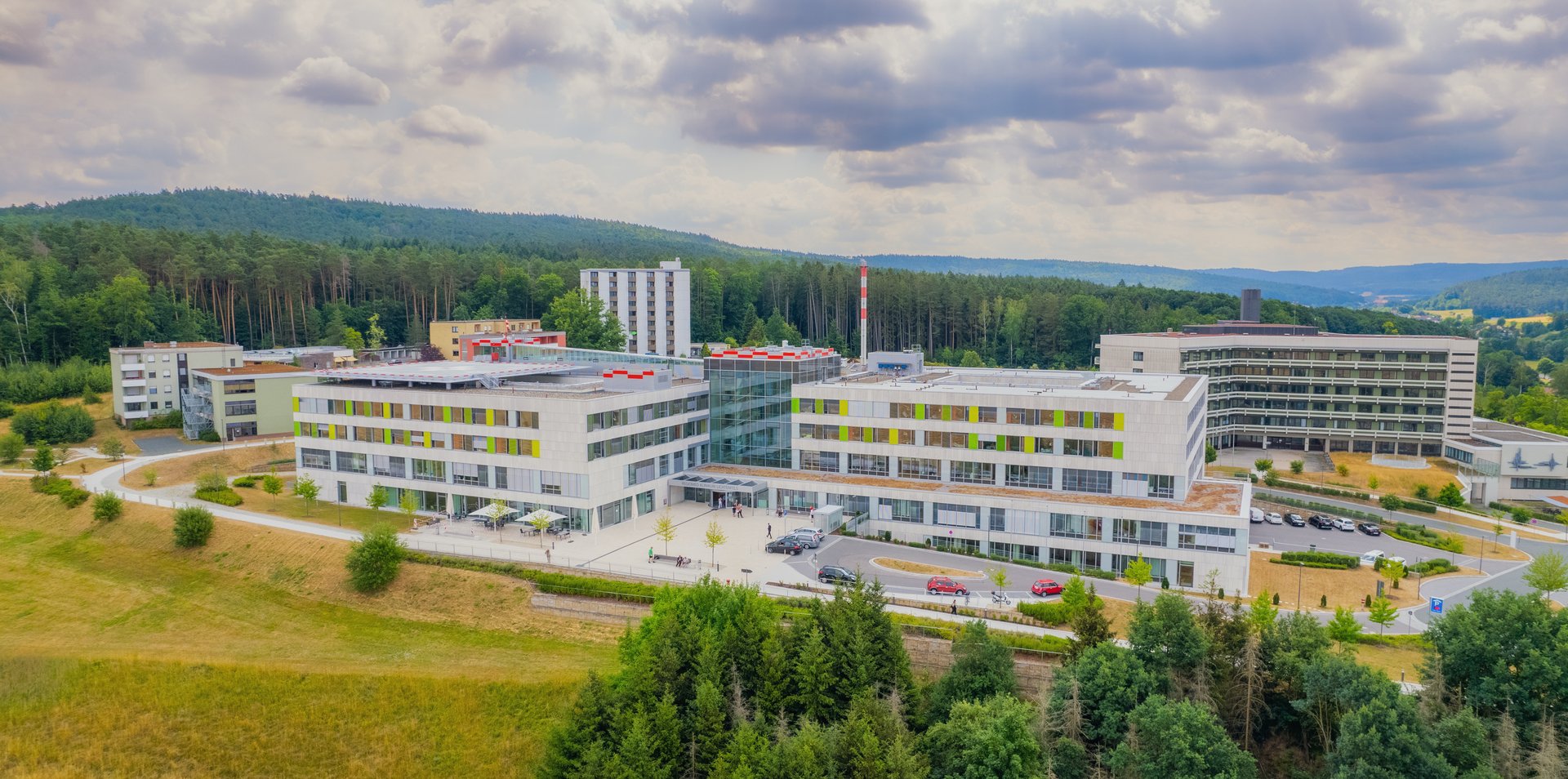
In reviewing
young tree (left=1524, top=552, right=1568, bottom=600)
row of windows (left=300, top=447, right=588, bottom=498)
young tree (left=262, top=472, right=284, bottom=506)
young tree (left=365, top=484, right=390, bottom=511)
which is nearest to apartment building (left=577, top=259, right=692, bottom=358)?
row of windows (left=300, top=447, right=588, bottom=498)

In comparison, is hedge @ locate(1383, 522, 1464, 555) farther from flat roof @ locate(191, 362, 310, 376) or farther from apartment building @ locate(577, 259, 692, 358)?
apartment building @ locate(577, 259, 692, 358)

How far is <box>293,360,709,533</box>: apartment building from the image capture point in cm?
6425

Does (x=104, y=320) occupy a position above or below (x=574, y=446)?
above

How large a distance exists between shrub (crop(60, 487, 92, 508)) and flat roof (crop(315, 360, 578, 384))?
19.5m

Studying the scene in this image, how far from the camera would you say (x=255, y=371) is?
321 ft

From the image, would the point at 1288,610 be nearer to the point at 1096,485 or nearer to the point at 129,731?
the point at 1096,485

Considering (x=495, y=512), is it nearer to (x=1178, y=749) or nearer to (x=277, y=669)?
(x=277, y=669)

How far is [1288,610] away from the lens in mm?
52250

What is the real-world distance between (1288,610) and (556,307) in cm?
11229

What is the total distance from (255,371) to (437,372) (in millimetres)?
36736

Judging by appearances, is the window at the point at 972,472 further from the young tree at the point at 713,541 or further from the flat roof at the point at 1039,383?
the young tree at the point at 713,541

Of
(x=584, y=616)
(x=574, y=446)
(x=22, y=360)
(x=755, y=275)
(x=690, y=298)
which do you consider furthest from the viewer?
(x=755, y=275)

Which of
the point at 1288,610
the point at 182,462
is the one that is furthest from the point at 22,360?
the point at 1288,610

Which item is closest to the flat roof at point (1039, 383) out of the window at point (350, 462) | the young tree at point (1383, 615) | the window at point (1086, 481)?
the window at point (1086, 481)
